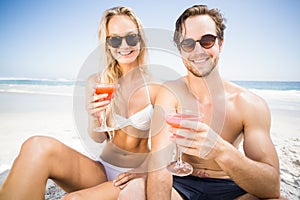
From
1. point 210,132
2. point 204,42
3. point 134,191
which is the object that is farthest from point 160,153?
point 204,42

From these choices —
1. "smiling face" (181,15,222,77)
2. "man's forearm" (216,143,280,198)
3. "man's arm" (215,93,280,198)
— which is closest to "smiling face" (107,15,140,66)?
"smiling face" (181,15,222,77)

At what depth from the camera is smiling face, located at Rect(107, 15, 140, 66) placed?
2.62m

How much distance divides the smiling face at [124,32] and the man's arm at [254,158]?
125 cm

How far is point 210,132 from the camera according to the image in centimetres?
161

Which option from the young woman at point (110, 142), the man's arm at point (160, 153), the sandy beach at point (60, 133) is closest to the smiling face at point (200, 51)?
the man's arm at point (160, 153)

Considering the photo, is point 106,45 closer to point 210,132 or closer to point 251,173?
point 210,132

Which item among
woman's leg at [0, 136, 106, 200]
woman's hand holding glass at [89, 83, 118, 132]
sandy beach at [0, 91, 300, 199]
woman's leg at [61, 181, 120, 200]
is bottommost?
sandy beach at [0, 91, 300, 199]

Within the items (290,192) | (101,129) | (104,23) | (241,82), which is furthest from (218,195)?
(241,82)

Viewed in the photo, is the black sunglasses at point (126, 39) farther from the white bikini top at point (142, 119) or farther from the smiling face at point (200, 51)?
the white bikini top at point (142, 119)

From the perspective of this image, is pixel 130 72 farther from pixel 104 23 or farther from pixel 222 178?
pixel 222 178

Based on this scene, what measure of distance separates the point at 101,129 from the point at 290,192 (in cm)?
243

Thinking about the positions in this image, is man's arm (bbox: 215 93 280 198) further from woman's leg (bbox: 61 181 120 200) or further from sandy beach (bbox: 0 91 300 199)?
sandy beach (bbox: 0 91 300 199)

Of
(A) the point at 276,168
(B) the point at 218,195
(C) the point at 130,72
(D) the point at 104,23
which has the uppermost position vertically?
(D) the point at 104,23

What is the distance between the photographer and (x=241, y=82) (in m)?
26.9
